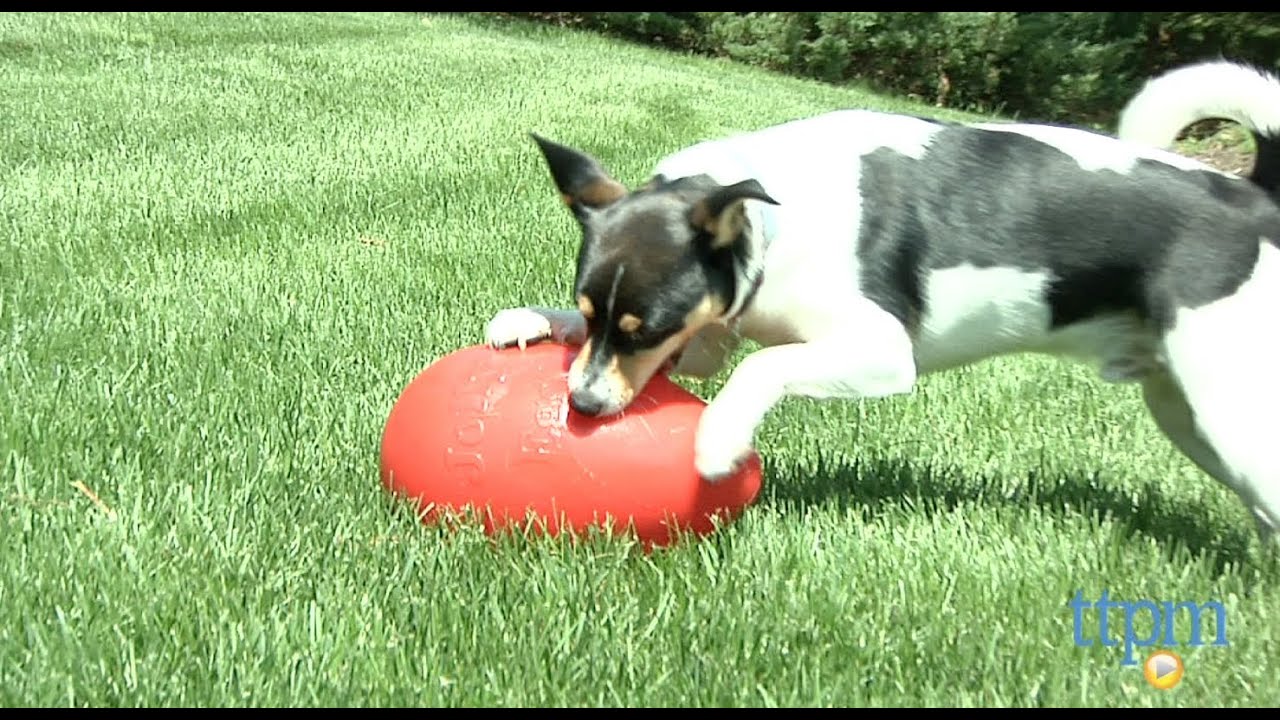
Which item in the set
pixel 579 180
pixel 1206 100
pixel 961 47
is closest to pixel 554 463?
pixel 579 180

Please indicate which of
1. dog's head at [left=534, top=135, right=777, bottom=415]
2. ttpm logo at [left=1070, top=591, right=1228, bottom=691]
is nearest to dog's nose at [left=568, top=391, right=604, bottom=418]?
dog's head at [left=534, top=135, right=777, bottom=415]

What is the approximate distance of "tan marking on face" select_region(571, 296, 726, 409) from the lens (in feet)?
10.3

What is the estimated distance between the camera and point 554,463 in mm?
3162

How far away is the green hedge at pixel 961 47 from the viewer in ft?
87.5

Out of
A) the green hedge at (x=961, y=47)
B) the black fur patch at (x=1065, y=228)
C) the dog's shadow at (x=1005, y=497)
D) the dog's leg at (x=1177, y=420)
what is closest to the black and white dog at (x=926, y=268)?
the black fur patch at (x=1065, y=228)

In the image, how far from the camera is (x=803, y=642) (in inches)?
112

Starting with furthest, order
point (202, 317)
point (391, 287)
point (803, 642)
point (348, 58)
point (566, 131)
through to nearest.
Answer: point (348, 58), point (566, 131), point (391, 287), point (202, 317), point (803, 642)

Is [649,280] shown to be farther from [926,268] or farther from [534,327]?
[926,268]

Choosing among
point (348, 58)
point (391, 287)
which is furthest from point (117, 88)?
point (391, 287)

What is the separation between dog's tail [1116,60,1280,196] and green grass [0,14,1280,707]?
113 cm

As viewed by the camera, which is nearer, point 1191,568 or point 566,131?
point 1191,568
